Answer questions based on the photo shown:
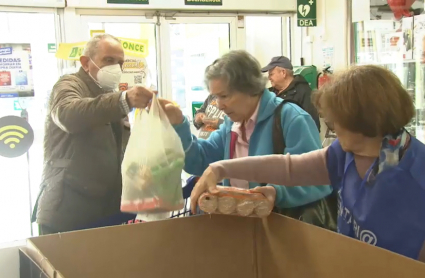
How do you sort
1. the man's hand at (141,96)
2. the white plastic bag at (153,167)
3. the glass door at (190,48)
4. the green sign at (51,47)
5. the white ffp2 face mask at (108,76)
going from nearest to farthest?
the white plastic bag at (153,167)
the man's hand at (141,96)
the white ffp2 face mask at (108,76)
the green sign at (51,47)
the glass door at (190,48)

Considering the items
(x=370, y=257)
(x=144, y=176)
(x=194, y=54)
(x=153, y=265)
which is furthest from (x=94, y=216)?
(x=194, y=54)

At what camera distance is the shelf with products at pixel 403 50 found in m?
3.87

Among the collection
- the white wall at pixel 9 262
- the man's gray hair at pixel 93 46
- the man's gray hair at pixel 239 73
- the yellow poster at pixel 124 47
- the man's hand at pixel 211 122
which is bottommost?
the white wall at pixel 9 262

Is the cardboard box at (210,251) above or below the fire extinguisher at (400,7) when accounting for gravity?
below

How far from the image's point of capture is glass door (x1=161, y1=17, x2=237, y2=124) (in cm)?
507

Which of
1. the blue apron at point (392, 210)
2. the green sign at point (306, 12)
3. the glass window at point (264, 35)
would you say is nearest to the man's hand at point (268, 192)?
the blue apron at point (392, 210)

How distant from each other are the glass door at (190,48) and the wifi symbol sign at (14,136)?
2.14 m

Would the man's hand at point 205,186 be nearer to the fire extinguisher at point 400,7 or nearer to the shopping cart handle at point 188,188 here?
the shopping cart handle at point 188,188

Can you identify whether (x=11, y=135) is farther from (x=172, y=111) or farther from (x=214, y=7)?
(x=214, y=7)

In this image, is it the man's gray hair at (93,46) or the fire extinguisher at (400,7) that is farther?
→ the fire extinguisher at (400,7)

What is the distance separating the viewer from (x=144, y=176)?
1505mm

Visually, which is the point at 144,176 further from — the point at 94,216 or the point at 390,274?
the point at 390,274

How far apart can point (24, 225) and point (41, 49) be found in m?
1.66

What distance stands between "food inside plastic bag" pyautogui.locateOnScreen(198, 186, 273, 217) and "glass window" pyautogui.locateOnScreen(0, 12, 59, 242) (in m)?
3.37
